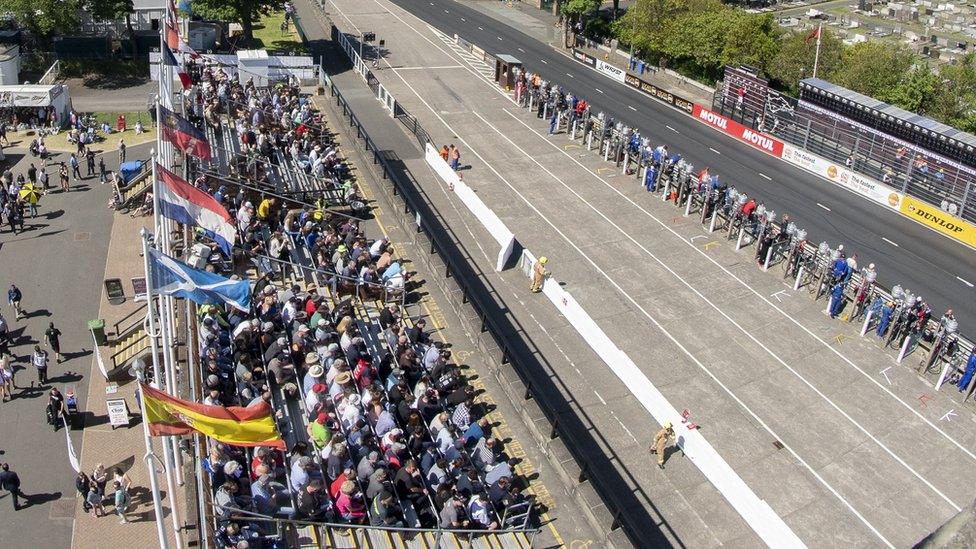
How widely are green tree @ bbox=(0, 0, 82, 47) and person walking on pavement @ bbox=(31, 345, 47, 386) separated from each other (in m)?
39.4

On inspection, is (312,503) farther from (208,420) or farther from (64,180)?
(64,180)

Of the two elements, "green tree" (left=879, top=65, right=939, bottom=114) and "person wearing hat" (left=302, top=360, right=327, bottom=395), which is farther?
"green tree" (left=879, top=65, right=939, bottom=114)

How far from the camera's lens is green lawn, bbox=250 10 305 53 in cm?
6371

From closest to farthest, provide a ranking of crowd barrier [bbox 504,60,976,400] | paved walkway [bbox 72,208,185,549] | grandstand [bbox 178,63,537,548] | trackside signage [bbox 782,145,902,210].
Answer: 1. grandstand [bbox 178,63,537,548]
2. paved walkway [bbox 72,208,185,549]
3. crowd barrier [bbox 504,60,976,400]
4. trackside signage [bbox 782,145,902,210]

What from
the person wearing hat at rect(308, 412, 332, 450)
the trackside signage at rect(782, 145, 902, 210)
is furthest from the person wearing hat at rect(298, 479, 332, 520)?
the trackside signage at rect(782, 145, 902, 210)

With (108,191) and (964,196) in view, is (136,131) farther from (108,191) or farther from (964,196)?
(964,196)

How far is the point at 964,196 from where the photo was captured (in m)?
36.4

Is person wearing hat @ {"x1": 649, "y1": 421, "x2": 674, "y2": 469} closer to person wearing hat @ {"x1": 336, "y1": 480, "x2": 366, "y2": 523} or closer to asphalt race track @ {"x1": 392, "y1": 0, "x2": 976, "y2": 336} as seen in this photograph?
person wearing hat @ {"x1": 336, "y1": 480, "x2": 366, "y2": 523}

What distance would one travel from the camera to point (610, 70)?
5981 cm

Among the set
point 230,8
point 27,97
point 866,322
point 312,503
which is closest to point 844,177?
point 866,322

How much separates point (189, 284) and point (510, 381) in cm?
995

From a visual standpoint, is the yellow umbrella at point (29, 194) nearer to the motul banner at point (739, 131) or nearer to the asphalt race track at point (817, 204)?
the asphalt race track at point (817, 204)

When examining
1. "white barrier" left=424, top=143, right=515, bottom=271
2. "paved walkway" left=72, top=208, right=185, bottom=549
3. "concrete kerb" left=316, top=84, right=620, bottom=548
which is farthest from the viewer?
"white barrier" left=424, top=143, right=515, bottom=271

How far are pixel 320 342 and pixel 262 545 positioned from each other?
6.82 metres
